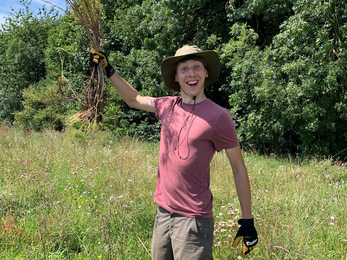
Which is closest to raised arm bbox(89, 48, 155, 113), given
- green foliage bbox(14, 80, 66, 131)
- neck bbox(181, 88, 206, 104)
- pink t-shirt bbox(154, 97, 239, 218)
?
neck bbox(181, 88, 206, 104)

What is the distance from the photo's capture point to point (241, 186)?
1.90 meters

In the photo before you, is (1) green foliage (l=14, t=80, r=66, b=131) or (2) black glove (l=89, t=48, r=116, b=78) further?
(1) green foliage (l=14, t=80, r=66, b=131)

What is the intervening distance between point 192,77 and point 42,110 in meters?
15.7

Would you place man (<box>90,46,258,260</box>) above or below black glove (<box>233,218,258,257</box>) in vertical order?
above

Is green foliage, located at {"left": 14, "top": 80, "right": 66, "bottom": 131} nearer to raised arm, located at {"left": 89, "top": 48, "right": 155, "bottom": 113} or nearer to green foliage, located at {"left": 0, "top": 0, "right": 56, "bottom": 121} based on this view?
green foliage, located at {"left": 0, "top": 0, "right": 56, "bottom": 121}

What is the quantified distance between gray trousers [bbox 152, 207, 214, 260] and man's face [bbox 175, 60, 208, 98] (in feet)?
2.99

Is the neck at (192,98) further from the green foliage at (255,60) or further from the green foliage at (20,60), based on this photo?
the green foliage at (20,60)

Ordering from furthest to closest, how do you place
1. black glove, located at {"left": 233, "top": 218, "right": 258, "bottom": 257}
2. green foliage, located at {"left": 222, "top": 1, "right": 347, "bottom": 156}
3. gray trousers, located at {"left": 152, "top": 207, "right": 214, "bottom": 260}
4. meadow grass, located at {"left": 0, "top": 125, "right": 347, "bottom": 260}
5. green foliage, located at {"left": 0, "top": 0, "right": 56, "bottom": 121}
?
1. green foliage, located at {"left": 0, "top": 0, "right": 56, "bottom": 121}
2. green foliage, located at {"left": 222, "top": 1, "right": 347, "bottom": 156}
3. meadow grass, located at {"left": 0, "top": 125, "right": 347, "bottom": 260}
4. black glove, located at {"left": 233, "top": 218, "right": 258, "bottom": 257}
5. gray trousers, located at {"left": 152, "top": 207, "right": 214, "bottom": 260}

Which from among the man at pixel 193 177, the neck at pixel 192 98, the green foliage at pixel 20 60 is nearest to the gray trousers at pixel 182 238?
the man at pixel 193 177

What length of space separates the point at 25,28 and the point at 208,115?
23.4 metres

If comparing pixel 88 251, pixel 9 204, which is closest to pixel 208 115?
pixel 88 251

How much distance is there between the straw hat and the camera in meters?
2.09

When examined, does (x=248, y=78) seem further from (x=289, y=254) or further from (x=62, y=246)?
(x=62, y=246)

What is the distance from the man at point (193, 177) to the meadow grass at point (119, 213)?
0.75m
